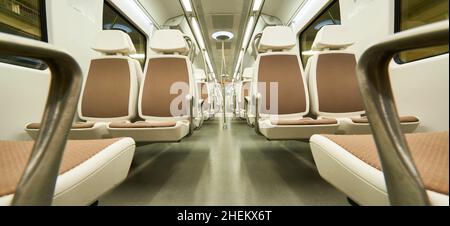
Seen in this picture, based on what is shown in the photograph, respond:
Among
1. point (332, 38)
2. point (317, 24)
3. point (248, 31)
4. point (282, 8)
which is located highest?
point (282, 8)

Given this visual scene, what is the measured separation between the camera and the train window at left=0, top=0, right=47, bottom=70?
1.73m

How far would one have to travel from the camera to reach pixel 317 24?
4195mm

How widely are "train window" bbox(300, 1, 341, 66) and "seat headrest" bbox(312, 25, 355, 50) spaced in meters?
1.60

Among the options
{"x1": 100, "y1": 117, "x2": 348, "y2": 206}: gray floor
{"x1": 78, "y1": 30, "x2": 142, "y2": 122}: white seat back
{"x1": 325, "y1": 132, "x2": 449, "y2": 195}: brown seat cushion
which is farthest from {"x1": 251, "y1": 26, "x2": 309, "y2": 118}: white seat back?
{"x1": 325, "y1": 132, "x2": 449, "y2": 195}: brown seat cushion

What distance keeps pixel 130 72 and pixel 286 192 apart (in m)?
1.78

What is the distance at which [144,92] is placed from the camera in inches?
82.5

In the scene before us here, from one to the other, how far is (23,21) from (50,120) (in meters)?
2.25

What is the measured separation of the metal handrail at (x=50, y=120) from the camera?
0.38 m

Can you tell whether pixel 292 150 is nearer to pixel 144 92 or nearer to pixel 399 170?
pixel 144 92

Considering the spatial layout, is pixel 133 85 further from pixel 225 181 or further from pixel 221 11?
pixel 221 11

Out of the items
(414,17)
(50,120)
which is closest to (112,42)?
(50,120)

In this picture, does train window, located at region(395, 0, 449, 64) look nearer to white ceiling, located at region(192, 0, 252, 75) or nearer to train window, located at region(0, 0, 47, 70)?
train window, located at region(0, 0, 47, 70)

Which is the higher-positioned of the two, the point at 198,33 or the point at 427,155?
the point at 198,33
